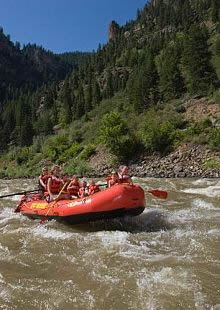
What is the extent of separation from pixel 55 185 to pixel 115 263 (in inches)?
235

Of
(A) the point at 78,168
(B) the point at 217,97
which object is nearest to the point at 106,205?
(A) the point at 78,168

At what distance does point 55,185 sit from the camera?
44.4 feet

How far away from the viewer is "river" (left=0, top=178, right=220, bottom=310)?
634 centimetres

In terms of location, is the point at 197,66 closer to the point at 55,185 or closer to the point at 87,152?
the point at 87,152

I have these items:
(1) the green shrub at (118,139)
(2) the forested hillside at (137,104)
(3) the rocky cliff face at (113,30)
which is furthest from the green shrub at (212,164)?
(3) the rocky cliff face at (113,30)

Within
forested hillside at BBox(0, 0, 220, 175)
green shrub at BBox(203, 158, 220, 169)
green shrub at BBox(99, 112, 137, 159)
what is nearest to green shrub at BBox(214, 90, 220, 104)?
forested hillside at BBox(0, 0, 220, 175)

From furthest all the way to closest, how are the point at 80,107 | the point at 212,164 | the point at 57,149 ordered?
1. the point at 80,107
2. the point at 57,149
3. the point at 212,164

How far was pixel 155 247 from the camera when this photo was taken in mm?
8930

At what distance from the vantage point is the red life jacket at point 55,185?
44.3 feet

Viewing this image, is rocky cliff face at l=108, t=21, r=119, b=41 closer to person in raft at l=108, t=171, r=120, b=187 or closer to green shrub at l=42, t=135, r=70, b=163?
green shrub at l=42, t=135, r=70, b=163

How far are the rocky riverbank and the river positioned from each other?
12350 millimetres

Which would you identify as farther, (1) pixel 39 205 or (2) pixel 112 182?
(1) pixel 39 205

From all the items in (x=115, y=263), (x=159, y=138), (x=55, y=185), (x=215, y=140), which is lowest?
(x=115, y=263)

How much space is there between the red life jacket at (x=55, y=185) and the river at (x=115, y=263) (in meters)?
1.42
